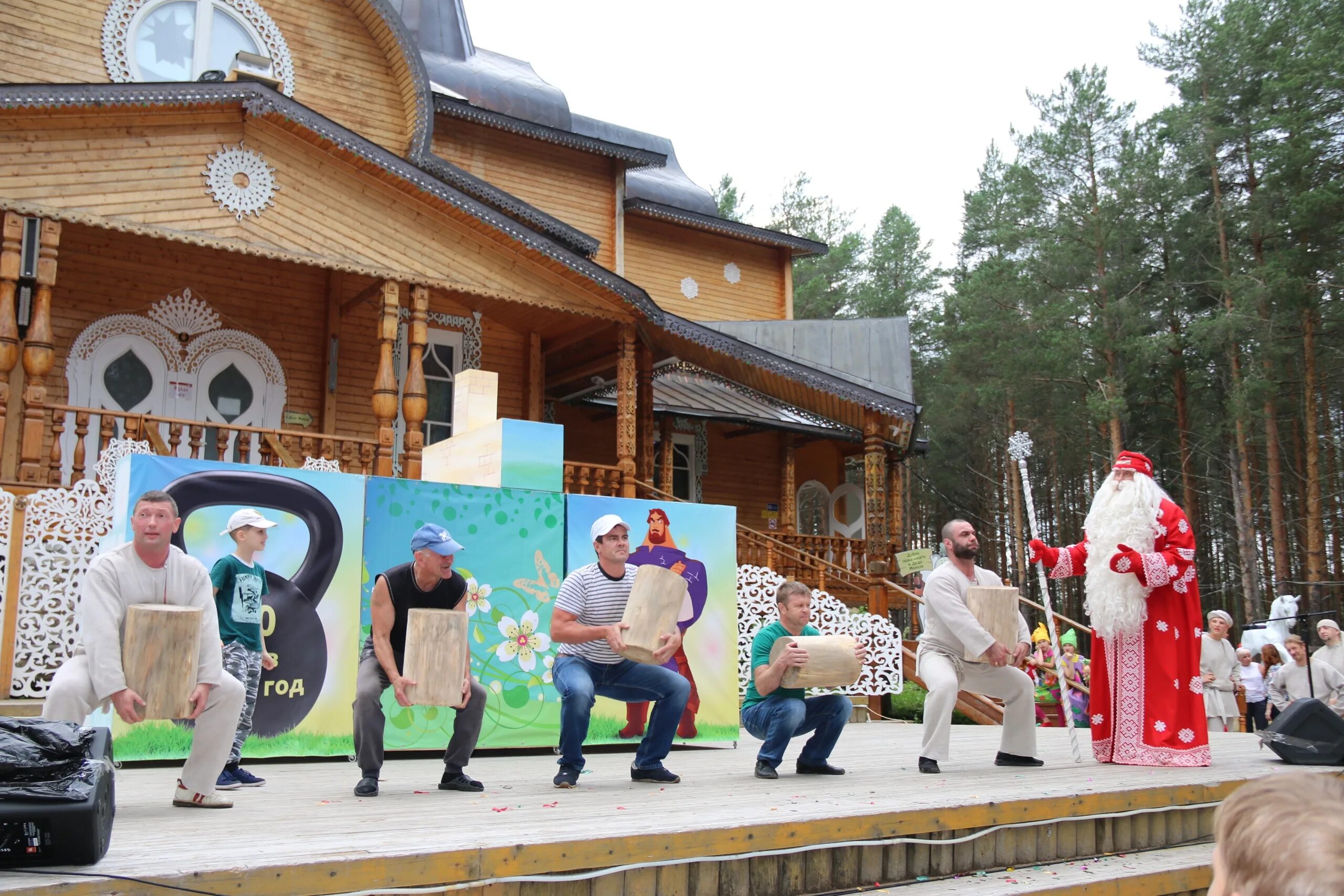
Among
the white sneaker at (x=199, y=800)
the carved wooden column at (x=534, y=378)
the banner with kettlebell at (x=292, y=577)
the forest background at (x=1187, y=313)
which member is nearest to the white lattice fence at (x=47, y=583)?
the banner with kettlebell at (x=292, y=577)

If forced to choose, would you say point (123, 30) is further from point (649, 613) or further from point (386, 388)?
point (649, 613)

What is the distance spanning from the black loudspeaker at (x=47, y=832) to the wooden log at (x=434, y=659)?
2.25 meters

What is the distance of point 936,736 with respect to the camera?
679 cm

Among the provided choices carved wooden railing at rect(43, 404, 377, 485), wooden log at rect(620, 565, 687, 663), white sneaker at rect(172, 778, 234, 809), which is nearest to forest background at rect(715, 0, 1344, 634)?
carved wooden railing at rect(43, 404, 377, 485)

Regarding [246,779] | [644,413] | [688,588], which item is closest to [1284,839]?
[246,779]

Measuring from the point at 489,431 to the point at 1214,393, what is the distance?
27632mm

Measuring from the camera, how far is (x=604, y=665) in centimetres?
618

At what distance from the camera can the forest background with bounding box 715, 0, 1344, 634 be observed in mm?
25219

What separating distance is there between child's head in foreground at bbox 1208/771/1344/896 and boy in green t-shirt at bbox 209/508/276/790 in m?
5.44

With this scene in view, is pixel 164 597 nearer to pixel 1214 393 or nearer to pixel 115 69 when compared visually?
pixel 115 69

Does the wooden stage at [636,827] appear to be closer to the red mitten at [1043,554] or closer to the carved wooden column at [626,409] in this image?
the red mitten at [1043,554]

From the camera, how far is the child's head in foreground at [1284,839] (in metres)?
1.58

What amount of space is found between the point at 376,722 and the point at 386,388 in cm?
789

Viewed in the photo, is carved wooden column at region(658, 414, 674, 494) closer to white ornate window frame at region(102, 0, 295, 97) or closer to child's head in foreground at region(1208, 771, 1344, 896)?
white ornate window frame at region(102, 0, 295, 97)
